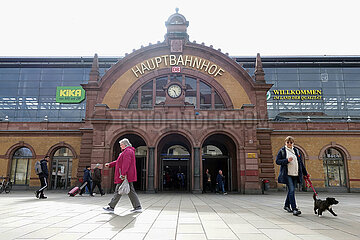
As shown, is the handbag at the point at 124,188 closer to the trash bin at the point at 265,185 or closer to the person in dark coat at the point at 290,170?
the person in dark coat at the point at 290,170

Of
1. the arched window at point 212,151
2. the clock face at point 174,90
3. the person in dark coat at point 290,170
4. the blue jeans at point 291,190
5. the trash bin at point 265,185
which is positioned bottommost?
the trash bin at point 265,185

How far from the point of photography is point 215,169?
25.0 m

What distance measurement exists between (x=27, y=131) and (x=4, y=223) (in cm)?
2167

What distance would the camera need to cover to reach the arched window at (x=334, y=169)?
23797 mm

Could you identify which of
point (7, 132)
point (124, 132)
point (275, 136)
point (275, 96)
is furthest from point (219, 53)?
point (7, 132)

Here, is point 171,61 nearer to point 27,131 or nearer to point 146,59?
point 146,59

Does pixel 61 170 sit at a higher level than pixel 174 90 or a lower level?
lower

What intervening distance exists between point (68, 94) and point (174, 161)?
18.6 m

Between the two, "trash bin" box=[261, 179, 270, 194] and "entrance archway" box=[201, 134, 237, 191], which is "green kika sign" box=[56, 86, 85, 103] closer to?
"entrance archway" box=[201, 134, 237, 191]

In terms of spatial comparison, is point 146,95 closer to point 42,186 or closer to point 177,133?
point 177,133

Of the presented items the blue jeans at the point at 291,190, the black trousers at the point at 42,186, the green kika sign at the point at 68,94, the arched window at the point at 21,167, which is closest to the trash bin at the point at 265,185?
the blue jeans at the point at 291,190

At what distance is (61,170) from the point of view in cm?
2514

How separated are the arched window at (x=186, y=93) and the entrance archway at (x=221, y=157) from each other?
3110 millimetres

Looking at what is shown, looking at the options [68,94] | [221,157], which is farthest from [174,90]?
[68,94]
